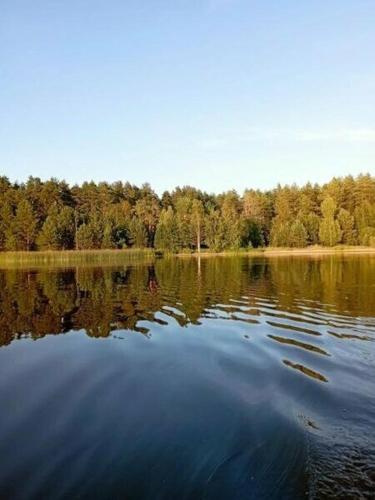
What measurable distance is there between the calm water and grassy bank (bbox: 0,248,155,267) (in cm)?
6020

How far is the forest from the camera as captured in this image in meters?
98.2

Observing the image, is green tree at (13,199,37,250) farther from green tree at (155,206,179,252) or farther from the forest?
green tree at (155,206,179,252)

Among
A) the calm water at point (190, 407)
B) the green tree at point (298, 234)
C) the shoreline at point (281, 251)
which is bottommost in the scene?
the calm water at point (190, 407)

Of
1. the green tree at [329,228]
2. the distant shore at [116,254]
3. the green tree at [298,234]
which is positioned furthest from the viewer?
the green tree at [298,234]

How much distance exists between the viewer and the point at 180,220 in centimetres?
10556

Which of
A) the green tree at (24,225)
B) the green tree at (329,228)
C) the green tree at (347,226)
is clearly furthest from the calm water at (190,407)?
the green tree at (347,226)

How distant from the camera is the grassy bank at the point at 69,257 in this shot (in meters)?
77.3

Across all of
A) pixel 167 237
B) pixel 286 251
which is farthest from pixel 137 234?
pixel 286 251

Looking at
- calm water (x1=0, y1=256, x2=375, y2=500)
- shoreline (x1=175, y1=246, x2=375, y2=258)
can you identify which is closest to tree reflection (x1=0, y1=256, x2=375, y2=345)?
calm water (x1=0, y1=256, x2=375, y2=500)

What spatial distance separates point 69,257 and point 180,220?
31841mm

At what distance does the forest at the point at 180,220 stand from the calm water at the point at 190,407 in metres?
82.6

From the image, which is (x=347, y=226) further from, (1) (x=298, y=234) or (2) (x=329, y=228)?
(1) (x=298, y=234)

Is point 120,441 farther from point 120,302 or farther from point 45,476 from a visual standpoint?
point 120,302

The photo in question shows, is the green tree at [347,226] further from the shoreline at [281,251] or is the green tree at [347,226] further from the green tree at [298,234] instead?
the green tree at [298,234]
